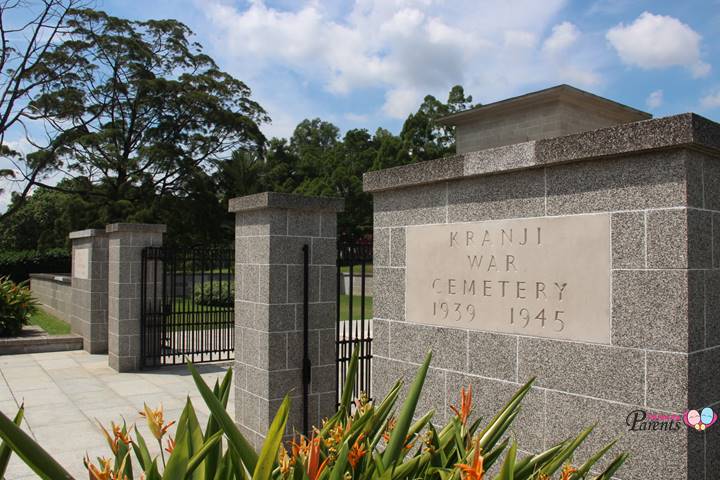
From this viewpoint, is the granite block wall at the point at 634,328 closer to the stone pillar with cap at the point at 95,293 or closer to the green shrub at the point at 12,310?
the stone pillar with cap at the point at 95,293

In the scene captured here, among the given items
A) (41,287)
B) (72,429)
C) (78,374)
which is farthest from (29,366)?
(41,287)

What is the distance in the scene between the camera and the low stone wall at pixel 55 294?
14.8m

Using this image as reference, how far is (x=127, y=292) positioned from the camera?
10203mm

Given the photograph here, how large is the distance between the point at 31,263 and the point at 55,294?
12.0 meters

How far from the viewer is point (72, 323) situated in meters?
13.1

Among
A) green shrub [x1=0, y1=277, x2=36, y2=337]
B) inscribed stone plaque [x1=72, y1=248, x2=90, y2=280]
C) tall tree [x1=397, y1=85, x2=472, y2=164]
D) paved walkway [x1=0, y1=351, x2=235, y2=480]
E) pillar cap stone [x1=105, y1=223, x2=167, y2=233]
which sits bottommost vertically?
paved walkway [x1=0, y1=351, x2=235, y2=480]

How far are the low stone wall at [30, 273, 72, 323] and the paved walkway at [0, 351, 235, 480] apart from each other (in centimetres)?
361

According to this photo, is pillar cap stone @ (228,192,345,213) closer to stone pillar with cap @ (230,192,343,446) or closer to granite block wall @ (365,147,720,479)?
stone pillar with cap @ (230,192,343,446)

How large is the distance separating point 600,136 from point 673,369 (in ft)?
3.74

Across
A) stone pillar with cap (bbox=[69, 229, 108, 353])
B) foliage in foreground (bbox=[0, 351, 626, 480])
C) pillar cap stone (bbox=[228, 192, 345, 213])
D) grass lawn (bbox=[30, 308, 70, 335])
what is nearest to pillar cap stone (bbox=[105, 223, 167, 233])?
stone pillar with cap (bbox=[69, 229, 108, 353])

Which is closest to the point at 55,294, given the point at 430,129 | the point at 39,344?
the point at 39,344

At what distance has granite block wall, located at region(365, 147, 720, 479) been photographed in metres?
2.58

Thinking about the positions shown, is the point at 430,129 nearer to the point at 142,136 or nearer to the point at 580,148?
the point at 142,136

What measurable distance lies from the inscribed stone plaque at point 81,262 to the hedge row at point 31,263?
15238mm
